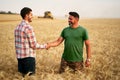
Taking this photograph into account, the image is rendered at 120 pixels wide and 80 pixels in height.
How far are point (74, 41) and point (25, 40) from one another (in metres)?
1.42

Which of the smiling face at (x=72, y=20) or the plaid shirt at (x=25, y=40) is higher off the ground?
the smiling face at (x=72, y=20)

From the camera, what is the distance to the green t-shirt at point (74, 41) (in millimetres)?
6699

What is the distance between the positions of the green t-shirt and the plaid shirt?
3.51 feet

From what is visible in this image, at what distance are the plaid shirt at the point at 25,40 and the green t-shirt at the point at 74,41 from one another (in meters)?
1.07

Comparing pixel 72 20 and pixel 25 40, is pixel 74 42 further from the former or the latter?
pixel 25 40

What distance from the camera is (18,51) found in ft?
19.9

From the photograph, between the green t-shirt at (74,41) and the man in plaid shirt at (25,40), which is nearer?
the man in plaid shirt at (25,40)

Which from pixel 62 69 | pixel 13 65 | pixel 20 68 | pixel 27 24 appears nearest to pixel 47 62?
pixel 13 65

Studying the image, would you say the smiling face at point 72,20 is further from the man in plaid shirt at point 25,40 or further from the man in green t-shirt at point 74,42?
the man in plaid shirt at point 25,40

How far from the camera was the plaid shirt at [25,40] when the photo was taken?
587 cm

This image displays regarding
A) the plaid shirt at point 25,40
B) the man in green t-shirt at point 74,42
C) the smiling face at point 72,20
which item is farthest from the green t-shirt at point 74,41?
the plaid shirt at point 25,40

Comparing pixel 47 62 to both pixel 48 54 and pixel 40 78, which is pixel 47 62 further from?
pixel 40 78

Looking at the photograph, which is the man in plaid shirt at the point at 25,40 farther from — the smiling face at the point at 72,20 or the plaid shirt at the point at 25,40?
the smiling face at the point at 72,20

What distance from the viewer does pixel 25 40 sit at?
5965 millimetres
